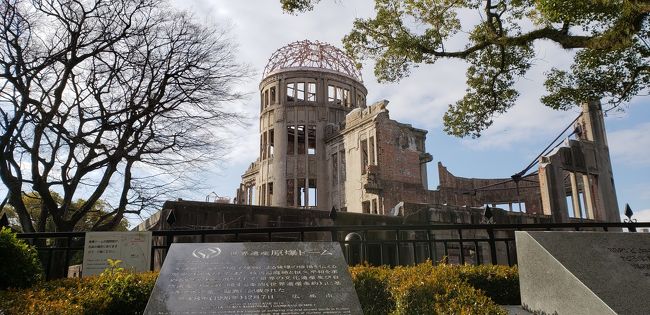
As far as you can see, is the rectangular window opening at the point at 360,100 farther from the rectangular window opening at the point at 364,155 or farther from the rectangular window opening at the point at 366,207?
the rectangular window opening at the point at 366,207

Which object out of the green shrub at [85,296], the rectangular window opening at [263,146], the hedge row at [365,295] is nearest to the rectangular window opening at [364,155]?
the rectangular window opening at [263,146]

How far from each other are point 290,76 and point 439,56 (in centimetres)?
2699

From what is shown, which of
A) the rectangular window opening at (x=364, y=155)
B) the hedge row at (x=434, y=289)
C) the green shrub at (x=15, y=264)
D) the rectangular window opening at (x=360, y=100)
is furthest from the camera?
the rectangular window opening at (x=360, y=100)

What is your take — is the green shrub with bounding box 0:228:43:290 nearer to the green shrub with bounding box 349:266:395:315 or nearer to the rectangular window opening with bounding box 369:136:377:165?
the green shrub with bounding box 349:266:395:315

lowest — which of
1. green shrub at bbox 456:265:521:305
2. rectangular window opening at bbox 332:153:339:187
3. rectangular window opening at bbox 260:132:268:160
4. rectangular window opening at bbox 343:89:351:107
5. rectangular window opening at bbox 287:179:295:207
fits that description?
green shrub at bbox 456:265:521:305

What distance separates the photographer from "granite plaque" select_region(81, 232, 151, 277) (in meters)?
8.02

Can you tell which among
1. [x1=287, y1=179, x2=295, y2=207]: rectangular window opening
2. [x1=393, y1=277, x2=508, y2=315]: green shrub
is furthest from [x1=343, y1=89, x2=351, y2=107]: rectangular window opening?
[x1=393, y1=277, x2=508, y2=315]: green shrub

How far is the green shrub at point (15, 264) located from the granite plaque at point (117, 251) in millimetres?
1919

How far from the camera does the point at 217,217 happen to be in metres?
14.7

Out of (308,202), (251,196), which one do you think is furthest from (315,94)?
(251,196)

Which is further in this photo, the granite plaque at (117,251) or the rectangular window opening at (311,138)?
the rectangular window opening at (311,138)

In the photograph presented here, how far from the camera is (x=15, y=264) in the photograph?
5.77 m

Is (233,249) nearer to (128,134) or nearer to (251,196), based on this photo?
(128,134)

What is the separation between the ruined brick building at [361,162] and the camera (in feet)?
89.1
